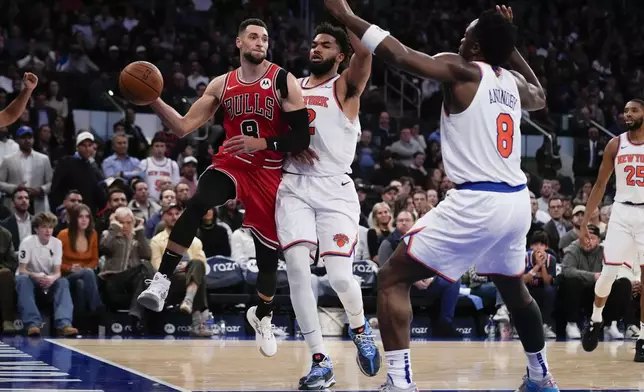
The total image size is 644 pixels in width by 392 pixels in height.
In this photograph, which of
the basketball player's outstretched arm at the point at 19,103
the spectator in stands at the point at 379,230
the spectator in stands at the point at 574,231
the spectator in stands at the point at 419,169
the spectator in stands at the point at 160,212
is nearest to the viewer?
the basketball player's outstretched arm at the point at 19,103

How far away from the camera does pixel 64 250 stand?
1166cm

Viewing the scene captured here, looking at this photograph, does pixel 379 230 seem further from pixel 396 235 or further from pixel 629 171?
pixel 629 171

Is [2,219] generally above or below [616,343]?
above

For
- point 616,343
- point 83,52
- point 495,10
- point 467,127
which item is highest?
point 83,52

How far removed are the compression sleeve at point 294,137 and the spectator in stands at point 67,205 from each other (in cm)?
Answer: 577

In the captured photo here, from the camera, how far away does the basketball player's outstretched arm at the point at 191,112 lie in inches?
259

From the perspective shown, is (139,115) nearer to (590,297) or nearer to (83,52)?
(83,52)

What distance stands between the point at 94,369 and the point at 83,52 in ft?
34.4

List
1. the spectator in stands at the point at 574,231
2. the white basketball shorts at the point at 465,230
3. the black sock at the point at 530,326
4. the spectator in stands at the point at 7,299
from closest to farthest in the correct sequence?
the white basketball shorts at the point at 465,230 → the black sock at the point at 530,326 → the spectator in stands at the point at 7,299 → the spectator in stands at the point at 574,231

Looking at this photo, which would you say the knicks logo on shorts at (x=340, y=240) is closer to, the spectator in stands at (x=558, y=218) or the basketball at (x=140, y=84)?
the basketball at (x=140, y=84)

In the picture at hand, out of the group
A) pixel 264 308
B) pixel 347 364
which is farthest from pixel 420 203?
pixel 264 308

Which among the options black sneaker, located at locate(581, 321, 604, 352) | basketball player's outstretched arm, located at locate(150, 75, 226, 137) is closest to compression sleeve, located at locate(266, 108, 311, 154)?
basketball player's outstretched arm, located at locate(150, 75, 226, 137)

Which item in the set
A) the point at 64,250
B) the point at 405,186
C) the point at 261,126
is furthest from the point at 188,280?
the point at 261,126

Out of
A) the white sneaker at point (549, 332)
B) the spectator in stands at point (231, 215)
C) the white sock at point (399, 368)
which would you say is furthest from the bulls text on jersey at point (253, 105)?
the white sneaker at point (549, 332)
